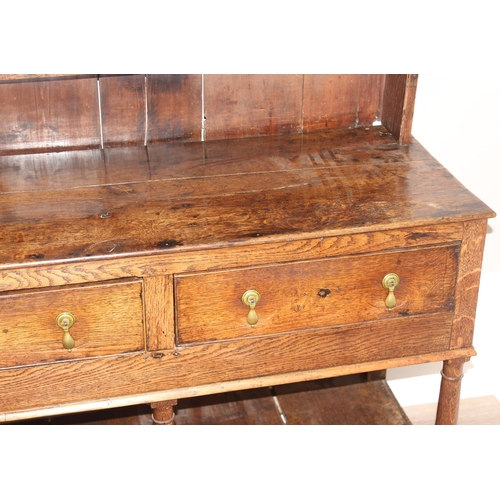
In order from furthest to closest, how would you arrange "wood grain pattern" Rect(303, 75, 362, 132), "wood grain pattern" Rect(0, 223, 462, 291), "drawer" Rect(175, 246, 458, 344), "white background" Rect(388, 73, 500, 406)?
"white background" Rect(388, 73, 500, 406) < "wood grain pattern" Rect(303, 75, 362, 132) < "drawer" Rect(175, 246, 458, 344) < "wood grain pattern" Rect(0, 223, 462, 291)

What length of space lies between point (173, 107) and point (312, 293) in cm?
A: 53

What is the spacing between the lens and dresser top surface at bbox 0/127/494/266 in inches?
54.2

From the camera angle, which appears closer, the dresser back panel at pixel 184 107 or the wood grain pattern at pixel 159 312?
the wood grain pattern at pixel 159 312

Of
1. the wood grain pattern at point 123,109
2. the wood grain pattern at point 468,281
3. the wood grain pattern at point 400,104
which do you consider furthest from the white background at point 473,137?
the wood grain pattern at point 123,109

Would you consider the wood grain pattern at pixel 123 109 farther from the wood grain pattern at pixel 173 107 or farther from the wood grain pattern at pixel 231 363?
the wood grain pattern at pixel 231 363

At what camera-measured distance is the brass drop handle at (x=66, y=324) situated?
1.36 m

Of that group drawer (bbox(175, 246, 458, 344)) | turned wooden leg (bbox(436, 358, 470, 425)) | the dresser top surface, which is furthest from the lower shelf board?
the dresser top surface

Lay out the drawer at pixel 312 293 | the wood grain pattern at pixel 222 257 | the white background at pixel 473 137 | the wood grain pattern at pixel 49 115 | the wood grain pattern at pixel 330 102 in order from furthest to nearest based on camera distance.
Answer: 1. the white background at pixel 473 137
2. the wood grain pattern at pixel 330 102
3. the wood grain pattern at pixel 49 115
4. the drawer at pixel 312 293
5. the wood grain pattern at pixel 222 257

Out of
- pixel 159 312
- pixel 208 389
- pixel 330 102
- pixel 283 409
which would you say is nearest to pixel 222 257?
pixel 159 312

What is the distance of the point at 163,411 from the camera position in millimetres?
1532

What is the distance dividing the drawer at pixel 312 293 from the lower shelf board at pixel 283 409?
0.54 meters

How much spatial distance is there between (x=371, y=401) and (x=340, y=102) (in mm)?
778

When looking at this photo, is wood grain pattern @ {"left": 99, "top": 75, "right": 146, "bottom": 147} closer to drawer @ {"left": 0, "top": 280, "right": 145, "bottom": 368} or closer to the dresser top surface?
the dresser top surface

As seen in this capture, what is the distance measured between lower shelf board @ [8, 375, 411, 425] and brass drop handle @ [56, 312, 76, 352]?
24.2 inches
